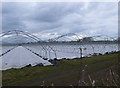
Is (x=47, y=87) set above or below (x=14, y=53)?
below

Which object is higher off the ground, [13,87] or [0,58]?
[0,58]

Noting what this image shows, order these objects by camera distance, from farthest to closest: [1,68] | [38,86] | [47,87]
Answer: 1. [1,68]
2. [38,86]
3. [47,87]

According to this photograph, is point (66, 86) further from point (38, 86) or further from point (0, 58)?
point (0, 58)

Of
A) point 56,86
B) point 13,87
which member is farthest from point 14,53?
point 56,86

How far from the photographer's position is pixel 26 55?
24.4 m

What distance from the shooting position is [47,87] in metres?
11.9

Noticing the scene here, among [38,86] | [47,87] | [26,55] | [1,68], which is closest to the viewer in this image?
[47,87]

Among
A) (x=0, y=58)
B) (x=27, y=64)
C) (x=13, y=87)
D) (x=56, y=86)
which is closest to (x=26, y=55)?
(x=27, y=64)

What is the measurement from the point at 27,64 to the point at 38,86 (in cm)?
1106

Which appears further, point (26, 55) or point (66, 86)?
point (26, 55)

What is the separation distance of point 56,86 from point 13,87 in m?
2.72

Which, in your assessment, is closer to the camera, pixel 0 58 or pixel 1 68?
pixel 1 68

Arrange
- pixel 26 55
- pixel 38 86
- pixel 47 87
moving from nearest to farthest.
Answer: pixel 47 87 < pixel 38 86 < pixel 26 55

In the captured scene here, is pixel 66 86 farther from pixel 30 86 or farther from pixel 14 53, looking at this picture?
pixel 14 53
